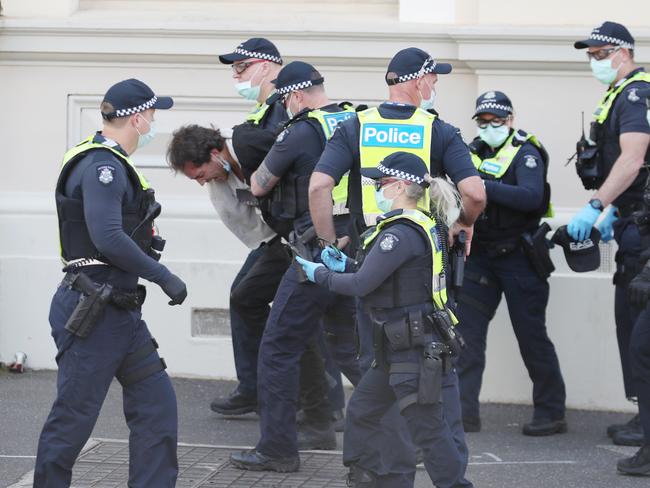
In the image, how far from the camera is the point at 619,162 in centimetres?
684

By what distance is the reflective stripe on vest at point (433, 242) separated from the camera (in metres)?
5.17

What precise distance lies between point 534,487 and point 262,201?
1.92 meters

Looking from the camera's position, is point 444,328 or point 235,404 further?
point 235,404

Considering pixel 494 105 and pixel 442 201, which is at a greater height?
pixel 494 105

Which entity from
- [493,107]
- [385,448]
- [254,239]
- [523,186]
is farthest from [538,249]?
[385,448]

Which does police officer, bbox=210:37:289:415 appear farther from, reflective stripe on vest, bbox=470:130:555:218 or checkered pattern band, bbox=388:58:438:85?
reflective stripe on vest, bbox=470:130:555:218

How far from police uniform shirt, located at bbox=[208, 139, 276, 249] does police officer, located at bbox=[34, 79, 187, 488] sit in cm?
145

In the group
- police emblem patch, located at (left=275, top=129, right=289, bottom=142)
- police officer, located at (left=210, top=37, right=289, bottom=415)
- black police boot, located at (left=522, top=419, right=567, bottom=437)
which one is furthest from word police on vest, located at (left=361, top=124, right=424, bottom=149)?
black police boot, located at (left=522, top=419, right=567, bottom=437)

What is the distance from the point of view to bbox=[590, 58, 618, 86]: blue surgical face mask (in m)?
7.11

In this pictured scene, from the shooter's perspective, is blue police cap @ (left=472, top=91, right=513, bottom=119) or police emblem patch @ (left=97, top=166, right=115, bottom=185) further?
blue police cap @ (left=472, top=91, right=513, bottom=119)

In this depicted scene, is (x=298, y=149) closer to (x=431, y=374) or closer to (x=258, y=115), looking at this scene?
(x=258, y=115)

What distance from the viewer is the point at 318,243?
608cm

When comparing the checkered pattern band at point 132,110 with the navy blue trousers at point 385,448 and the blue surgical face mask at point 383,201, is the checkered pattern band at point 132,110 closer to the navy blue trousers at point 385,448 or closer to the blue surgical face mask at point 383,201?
the blue surgical face mask at point 383,201

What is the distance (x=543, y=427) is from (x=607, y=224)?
1186 millimetres
